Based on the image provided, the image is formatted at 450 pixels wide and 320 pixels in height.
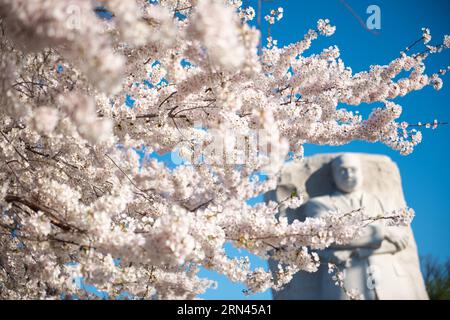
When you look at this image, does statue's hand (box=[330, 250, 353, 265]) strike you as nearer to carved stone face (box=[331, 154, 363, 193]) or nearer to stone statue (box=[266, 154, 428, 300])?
stone statue (box=[266, 154, 428, 300])

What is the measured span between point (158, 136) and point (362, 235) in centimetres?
487

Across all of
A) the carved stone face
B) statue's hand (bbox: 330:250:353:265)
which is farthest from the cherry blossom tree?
the carved stone face

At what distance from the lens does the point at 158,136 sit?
3.65m

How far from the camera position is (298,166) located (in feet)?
34.0

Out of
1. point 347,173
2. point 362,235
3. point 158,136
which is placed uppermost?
point 347,173

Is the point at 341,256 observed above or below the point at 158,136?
above

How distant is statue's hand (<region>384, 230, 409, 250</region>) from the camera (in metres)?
8.63

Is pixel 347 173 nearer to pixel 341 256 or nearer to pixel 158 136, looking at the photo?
pixel 341 256

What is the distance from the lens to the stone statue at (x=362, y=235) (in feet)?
27.8

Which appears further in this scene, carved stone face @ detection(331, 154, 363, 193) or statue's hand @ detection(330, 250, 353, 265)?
carved stone face @ detection(331, 154, 363, 193)

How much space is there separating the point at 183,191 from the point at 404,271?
725 centimetres

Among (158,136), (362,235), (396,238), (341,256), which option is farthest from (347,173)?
(158,136)

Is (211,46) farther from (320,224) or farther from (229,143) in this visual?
(320,224)
